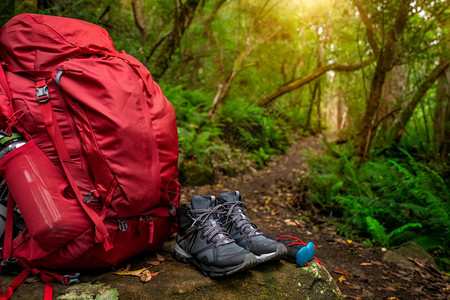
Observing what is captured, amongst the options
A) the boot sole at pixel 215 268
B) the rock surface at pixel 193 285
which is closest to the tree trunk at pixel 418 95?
the rock surface at pixel 193 285

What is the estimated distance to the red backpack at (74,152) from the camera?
1.66m

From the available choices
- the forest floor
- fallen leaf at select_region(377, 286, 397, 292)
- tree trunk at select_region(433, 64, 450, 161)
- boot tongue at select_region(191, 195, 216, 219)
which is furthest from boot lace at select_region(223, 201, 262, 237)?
tree trunk at select_region(433, 64, 450, 161)

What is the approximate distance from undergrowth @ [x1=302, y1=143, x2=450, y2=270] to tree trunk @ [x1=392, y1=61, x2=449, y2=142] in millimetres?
2487

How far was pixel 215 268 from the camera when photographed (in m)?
1.82

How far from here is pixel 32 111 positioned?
177cm

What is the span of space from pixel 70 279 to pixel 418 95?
25.8 ft

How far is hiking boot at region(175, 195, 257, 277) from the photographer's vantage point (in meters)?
1.77

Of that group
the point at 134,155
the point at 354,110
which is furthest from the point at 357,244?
the point at 354,110

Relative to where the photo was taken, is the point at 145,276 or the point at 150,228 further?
the point at 150,228

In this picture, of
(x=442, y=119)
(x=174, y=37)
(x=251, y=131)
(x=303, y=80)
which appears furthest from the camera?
(x=303, y=80)

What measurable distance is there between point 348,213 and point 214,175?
274 cm

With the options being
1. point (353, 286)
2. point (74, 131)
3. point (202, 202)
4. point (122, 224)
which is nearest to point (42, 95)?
point (74, 131)

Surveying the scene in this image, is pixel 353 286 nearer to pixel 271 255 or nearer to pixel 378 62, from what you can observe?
pixel 271 255

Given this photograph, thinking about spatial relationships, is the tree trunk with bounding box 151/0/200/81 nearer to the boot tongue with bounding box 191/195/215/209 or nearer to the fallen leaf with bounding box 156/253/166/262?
the boot tongue with bounding box 191/195/215/209
